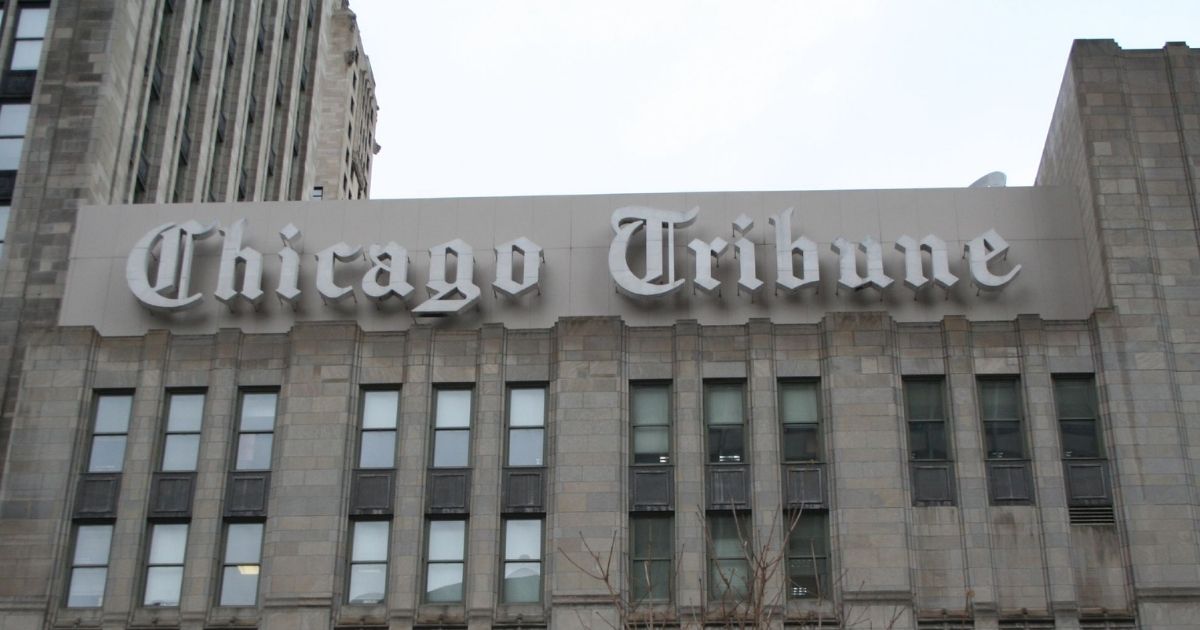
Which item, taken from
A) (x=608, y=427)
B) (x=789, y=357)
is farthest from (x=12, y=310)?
(x=789, y=357)

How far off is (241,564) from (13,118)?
59.9 ft

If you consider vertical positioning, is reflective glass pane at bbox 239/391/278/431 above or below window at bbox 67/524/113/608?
above

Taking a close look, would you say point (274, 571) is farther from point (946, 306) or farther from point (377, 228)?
point (946, 306)

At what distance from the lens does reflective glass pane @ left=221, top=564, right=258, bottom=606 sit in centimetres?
3934

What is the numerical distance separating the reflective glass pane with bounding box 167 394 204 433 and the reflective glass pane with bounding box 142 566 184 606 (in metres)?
3.89

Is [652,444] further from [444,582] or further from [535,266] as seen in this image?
[444,582]

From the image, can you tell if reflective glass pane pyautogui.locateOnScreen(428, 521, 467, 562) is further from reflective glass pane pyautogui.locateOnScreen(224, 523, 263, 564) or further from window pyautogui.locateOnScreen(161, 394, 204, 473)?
window pyautogui.locateOnScreen(161, 394, 204, 473)

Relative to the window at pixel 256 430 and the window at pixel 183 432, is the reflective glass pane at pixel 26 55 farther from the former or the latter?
the window at pixel 256 430

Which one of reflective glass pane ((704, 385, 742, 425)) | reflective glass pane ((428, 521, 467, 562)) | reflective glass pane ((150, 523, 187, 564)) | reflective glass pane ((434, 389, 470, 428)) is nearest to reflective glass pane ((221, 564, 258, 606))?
reflective glass pane ((150, 523, 187, 564))

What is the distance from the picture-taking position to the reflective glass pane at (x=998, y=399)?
40.4m

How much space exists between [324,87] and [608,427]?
5653 centimetres

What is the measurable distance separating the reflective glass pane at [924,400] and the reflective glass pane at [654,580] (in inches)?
306

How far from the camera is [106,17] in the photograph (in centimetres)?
4997

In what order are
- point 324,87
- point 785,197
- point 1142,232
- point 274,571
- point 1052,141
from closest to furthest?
1. point 274,571
2. point 1142,232
3. point 785,197
4. point 1052,141
5. point 324,87
